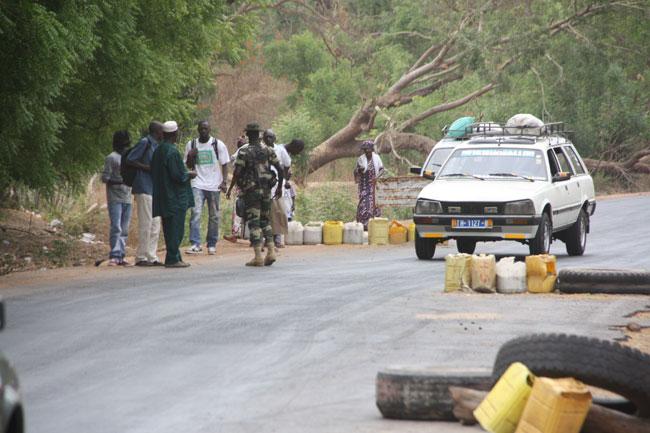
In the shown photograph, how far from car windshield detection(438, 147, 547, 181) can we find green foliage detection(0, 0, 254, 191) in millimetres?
4817

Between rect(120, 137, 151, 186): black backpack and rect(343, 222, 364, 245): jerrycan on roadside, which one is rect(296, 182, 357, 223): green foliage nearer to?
rect(343, 222, 364, 245): jerrycan on roadside

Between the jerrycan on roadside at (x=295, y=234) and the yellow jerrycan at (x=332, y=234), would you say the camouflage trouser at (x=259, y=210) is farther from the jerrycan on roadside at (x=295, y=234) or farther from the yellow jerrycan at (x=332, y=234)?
the yellow jerrycan at (x=332, y=234)

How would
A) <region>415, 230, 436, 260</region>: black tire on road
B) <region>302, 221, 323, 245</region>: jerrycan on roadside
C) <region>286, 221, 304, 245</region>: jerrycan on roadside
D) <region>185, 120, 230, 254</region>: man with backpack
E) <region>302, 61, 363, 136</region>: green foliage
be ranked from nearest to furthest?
<region>415, 230, 436, 260</region>: black tire on road → <region>185, 120, 230, 254</region>: man with backpack → <region>286, 221, 304, 245</region>: jerrycan on roadside → <region>302, 221, 323, 245</region>: jerrycan on roadside → <region>302, 61, 363, 136</region>: green foliage

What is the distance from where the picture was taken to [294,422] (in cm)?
795

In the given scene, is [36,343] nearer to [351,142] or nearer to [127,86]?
[127,86]

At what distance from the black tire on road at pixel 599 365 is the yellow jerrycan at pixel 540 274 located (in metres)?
8.20

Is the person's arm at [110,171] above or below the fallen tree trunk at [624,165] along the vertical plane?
below

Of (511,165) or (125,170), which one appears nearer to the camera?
(125,170)

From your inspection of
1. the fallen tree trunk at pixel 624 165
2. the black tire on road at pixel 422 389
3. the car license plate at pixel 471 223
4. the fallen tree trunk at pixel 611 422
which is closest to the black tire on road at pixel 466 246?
the car license plate at pixel 471 223

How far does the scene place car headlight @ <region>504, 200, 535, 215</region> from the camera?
1944 centimetres

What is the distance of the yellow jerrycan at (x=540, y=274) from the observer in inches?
606

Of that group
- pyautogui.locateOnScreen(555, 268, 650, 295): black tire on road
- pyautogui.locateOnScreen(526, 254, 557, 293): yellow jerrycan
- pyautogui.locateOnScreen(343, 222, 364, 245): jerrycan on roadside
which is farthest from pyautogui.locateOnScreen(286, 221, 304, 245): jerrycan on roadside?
pyautogui.locateOnScreen(555, 268, 650, 295): black tire on road

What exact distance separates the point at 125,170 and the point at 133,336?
25.6ft

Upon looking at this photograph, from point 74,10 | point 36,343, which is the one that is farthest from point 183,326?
point 74,10
